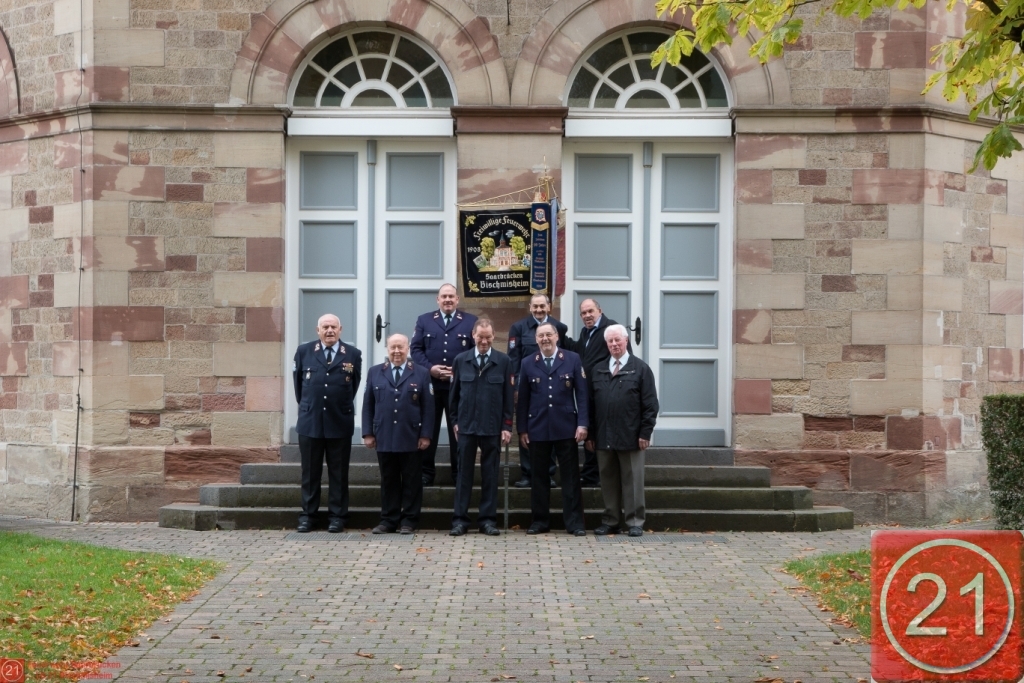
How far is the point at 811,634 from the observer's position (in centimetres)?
755

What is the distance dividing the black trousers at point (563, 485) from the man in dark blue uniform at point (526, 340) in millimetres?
519

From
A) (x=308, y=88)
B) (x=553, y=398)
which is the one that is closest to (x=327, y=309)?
(x=308, y=88)

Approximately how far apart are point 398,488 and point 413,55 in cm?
459

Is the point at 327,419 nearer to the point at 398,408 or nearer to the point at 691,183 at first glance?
the point at 398,408

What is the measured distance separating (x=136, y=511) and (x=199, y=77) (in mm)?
4331

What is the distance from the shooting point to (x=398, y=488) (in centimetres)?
1166

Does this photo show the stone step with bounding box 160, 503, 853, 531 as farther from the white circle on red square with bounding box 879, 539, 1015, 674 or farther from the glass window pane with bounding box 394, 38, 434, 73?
the white circle on red square with bounding box 879, 539, 1015, 674

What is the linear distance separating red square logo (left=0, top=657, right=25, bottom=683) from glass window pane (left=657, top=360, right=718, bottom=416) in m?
8.10

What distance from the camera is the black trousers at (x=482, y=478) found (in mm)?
11469

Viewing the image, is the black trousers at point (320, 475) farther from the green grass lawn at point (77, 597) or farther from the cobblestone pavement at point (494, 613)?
the green grass lawn at point (77, 597)

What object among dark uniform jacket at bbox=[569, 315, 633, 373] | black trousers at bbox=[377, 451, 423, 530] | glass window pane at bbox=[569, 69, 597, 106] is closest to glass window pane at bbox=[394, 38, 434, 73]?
glass window pane at bbox=[569, 69, 597, 106]

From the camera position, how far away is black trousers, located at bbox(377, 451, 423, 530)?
1153 centimetres

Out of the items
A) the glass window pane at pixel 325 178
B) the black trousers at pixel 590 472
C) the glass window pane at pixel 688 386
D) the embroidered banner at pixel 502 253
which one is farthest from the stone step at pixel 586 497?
the glass window pane at pixel 325 178

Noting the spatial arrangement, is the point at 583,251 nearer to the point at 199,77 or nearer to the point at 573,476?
the point at 573,476
